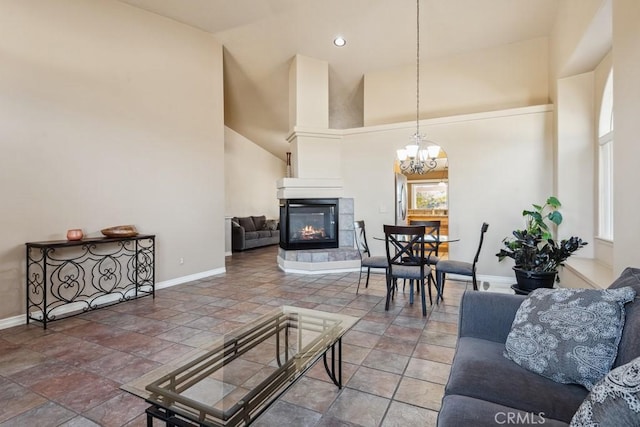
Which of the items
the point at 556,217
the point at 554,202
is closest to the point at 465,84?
the point at 554,202

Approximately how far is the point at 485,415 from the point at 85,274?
4.33 metres

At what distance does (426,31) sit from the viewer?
16.5 ft

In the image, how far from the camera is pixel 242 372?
1.75 meters

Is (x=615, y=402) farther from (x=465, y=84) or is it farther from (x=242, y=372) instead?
(x=465, y=84)

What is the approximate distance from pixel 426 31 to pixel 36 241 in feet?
19.6

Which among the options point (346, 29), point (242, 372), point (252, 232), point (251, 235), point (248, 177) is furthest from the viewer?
point (248, 177)

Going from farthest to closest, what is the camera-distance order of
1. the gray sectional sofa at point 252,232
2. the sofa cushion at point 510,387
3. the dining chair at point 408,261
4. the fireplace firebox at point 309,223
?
the gray sectional sofa at point 252,232, the fireplace firebox at point 309,223, the dining chair at point 408,261, the sofa cushion at point 510,387

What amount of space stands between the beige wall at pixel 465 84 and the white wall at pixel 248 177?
13.9ft

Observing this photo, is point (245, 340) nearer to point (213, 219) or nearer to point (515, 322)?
point (515, 322)

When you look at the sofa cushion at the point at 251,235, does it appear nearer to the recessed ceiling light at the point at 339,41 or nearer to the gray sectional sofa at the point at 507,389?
the recessed ceiling light at the point at 339,41

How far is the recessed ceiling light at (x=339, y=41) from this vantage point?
541 centimetres

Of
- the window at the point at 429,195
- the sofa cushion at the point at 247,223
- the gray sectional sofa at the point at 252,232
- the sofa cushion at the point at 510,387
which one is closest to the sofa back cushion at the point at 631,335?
the sofa cushion at the point at 510,387

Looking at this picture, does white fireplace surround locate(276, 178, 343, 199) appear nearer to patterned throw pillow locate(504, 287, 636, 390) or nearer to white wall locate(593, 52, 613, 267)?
white wall locate(593, 52, 613, 267)

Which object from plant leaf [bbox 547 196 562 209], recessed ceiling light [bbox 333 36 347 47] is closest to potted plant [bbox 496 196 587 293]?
plant leaf [bbox 547 196 562 209]
